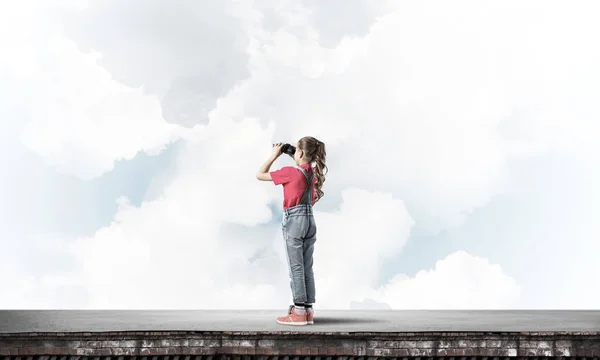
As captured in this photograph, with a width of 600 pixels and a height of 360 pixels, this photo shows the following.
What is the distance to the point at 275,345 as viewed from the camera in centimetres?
669

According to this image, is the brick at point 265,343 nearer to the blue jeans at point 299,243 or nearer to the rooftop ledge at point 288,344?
the rooftop ledge at point 288,344

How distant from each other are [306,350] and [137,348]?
4.69 feet

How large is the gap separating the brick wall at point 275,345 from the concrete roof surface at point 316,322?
1.42 ft

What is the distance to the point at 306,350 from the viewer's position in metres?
6.69

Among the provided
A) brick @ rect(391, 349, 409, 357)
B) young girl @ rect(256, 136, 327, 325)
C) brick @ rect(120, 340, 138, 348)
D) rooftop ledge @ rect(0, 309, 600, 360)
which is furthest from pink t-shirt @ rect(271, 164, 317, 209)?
brick @ rect(120, 340, 138, 348)

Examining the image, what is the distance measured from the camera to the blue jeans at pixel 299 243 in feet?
27.8

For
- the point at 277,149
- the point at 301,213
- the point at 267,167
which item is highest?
the point at 277,149

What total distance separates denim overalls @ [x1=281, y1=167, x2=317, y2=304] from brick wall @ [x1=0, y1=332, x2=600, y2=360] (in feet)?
5.75

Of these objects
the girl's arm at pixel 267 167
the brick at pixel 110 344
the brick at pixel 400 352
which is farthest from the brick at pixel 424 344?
the girl's arm at pixel 267 167

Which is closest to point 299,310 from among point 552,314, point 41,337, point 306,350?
point 306,350

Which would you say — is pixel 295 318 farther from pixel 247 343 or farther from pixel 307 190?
pixel 247 343

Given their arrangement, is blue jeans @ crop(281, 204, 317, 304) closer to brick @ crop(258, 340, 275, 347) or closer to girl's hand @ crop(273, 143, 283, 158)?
girl's hand @ crop(273, 143, 283, 158)

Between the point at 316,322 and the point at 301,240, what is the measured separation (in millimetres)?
948

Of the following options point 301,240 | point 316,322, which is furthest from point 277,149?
point 316,322
